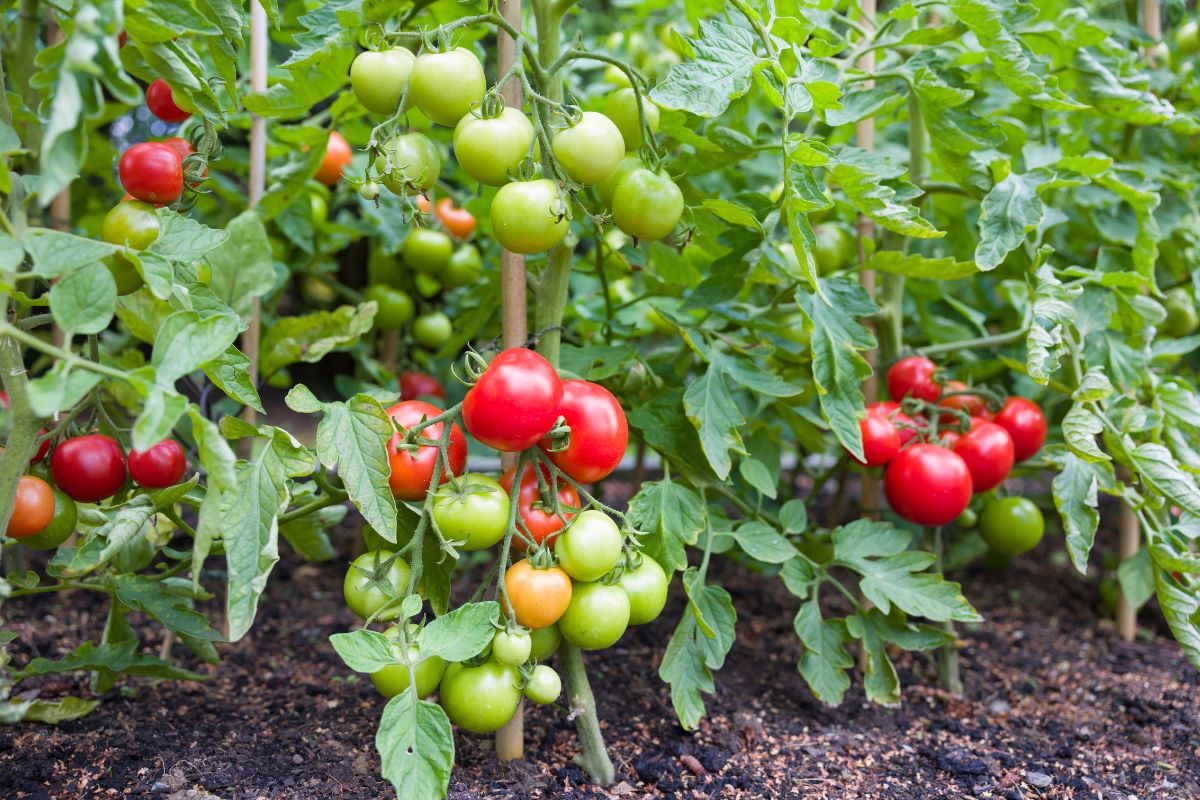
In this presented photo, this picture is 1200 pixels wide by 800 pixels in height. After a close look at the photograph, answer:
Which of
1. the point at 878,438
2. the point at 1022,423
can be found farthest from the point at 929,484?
the point at 1022,423

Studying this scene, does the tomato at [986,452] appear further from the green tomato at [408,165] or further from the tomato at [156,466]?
the tomato at [156,466]

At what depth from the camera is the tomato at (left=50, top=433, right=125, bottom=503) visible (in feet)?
2.99

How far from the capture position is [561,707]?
1.12 m

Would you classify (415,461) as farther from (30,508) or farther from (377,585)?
(30,508)

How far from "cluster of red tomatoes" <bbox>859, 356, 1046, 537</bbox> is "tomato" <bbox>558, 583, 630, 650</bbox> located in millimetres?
411

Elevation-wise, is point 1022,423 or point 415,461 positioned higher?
point 415,461

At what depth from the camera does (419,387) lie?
163cm

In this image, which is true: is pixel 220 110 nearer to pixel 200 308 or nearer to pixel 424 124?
pixel 200 308

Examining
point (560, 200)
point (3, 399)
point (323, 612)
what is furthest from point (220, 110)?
point (323, 612)

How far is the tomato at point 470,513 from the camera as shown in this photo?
82cm

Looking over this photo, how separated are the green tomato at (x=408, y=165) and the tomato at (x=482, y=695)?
0.46 meters

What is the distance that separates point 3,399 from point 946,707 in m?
1.42

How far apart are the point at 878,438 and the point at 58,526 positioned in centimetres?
93

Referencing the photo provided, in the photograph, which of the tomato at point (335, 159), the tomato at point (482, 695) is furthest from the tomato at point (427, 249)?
the tomato at point (482, 695)
